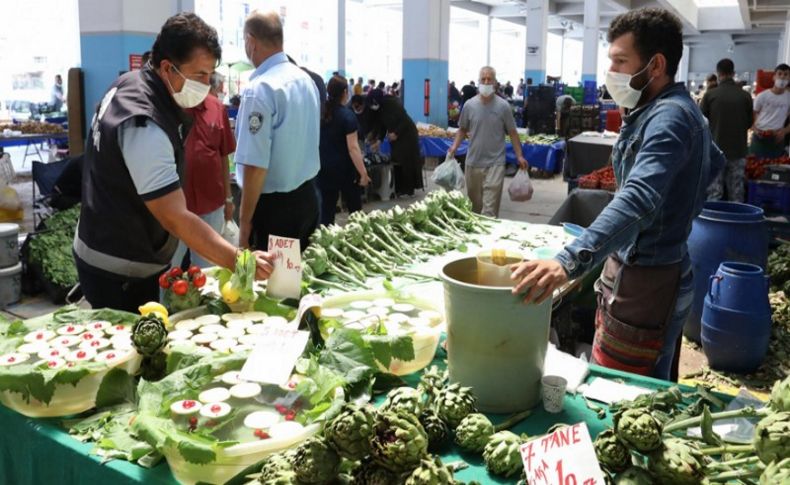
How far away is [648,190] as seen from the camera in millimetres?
1772

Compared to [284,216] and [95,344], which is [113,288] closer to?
[95,344]

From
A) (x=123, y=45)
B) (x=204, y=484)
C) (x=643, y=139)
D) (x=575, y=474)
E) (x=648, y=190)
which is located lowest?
(x=204, y=484)

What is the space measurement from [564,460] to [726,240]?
11.7 ft

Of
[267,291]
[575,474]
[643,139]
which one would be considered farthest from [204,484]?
[643,139]

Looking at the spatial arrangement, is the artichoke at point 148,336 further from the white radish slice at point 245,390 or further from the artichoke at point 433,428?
the artichoke at point 433,428

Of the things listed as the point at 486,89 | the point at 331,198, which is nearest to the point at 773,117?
the point at 486,89

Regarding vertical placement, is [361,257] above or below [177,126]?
below

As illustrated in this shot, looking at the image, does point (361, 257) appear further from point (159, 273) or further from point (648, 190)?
point (648, 190)

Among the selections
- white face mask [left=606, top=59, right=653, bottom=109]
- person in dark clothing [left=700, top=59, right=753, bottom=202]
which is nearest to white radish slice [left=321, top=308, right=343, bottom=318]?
white face mask [left=606, top=59, right=653, bottom=109]

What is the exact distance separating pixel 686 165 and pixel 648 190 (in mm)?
267

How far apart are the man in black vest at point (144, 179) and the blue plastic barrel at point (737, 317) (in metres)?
2.89

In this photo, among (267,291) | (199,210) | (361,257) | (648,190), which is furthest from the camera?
(199,210)

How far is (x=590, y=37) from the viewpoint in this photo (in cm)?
2280

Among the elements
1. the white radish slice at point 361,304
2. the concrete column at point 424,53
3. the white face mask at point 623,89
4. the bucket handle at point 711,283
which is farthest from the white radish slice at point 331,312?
the concrete column at point 424,53
